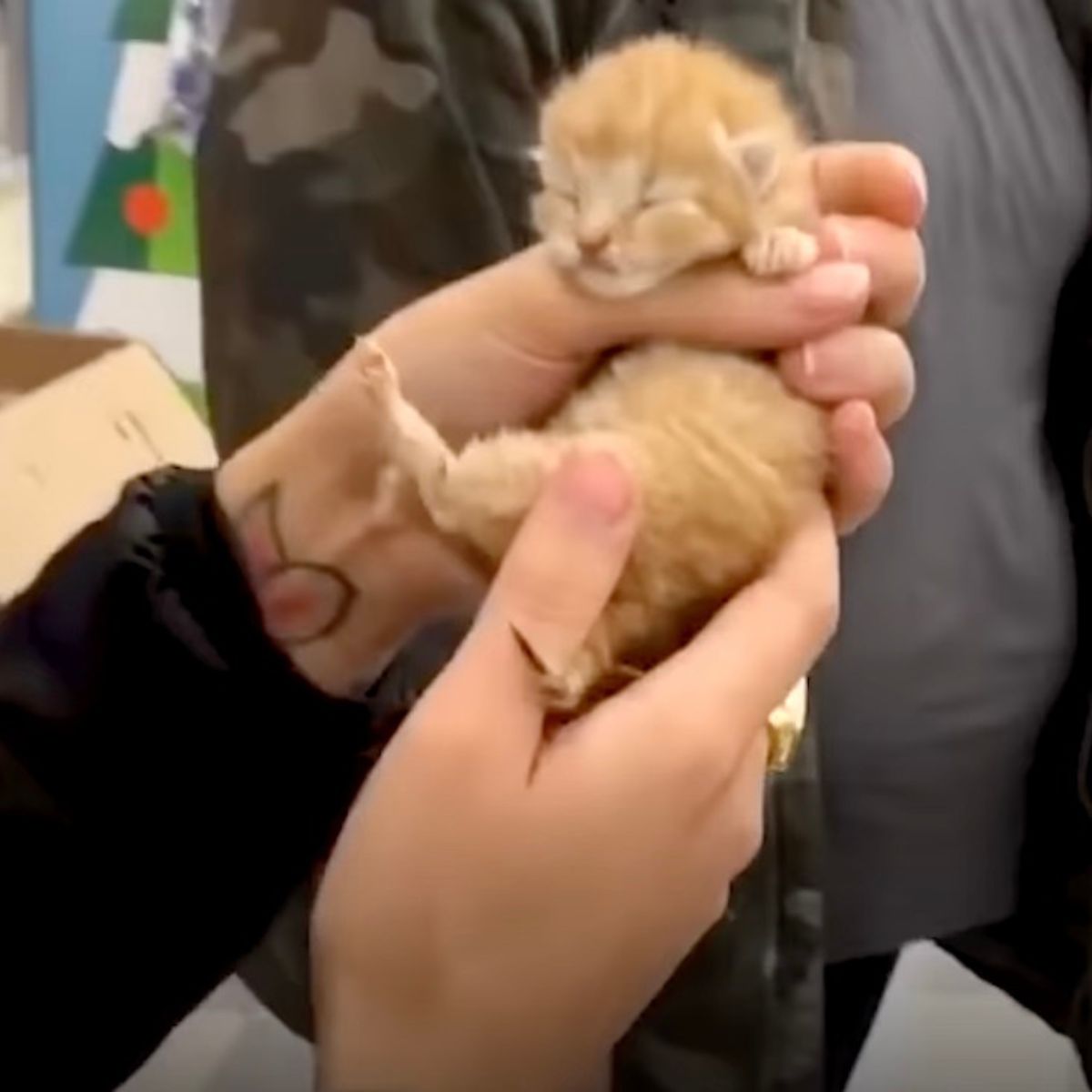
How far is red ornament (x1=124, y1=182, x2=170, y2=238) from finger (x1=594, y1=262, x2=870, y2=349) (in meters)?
1.26

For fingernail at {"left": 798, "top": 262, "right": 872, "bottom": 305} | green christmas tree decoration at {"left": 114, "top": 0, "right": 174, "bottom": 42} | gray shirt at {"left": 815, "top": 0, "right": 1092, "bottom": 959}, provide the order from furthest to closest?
green christmas tree decoration at {"left": 114, "top": 0, "right": 174, "bottom": 42}, gray shirt at {"left": 815, "top": 0, "right": 1092, "bottom": 959}, fingernail at {"left": 798, "top": 262, "right": 872, "bottom": 305}

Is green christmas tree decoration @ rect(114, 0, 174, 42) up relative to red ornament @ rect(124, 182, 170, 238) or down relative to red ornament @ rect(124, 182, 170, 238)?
up

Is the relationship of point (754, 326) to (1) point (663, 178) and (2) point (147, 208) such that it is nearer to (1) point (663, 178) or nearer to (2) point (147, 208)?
(1) point (663, 178)

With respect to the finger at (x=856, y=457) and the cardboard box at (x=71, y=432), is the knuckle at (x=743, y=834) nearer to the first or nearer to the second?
the finger at (x=856, y=457)

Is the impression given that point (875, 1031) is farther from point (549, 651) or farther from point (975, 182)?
point (549, 651)

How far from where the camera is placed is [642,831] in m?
0.63

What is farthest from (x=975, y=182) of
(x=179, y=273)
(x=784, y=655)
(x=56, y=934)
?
(x=179, y=273)

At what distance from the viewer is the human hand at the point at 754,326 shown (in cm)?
71

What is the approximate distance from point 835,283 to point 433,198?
11.2 inches

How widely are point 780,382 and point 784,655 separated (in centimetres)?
10

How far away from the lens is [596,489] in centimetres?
65

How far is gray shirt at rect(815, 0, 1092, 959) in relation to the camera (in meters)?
1.04

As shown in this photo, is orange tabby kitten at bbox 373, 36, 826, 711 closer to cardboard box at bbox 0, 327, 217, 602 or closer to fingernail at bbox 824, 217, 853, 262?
fingernail at bbox 824, 217, 853, 262

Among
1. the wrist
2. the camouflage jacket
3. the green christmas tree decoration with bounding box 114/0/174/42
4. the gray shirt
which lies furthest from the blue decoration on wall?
the wrist
